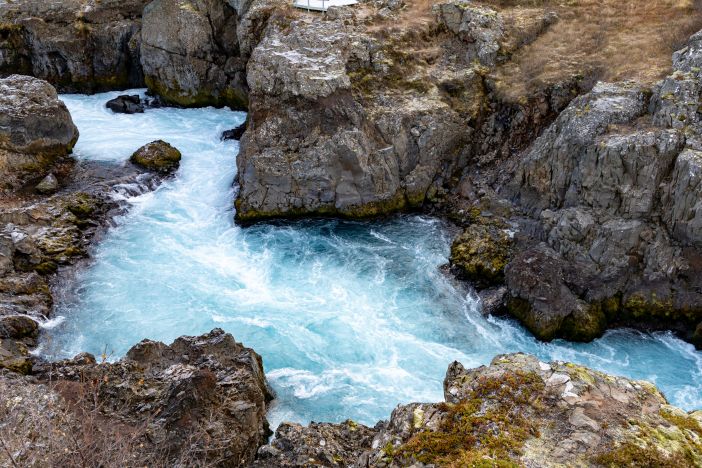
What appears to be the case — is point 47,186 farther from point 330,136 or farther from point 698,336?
point 698,336

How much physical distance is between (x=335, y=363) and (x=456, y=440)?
35.2 ft

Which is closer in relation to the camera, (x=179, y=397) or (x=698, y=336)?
(x=179, y=397)

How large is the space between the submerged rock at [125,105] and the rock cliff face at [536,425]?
33148mm

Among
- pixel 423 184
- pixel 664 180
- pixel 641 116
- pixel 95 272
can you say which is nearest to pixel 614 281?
pixel 664 180

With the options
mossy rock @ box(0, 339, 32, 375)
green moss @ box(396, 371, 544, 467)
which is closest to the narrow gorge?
green moss @ box(396, 371, 544, 467)

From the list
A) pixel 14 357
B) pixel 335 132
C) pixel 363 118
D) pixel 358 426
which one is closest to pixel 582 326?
pixel 358 426

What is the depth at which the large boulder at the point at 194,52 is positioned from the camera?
3916 centimetres

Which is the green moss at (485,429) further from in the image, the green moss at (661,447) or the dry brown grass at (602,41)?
the dry brown grass at (602,41)

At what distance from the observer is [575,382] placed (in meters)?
11.9

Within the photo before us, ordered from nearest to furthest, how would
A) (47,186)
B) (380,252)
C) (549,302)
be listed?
(549,302)
(380,252)
(47,186)

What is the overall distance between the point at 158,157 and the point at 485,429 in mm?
27623

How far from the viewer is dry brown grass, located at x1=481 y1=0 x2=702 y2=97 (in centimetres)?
2803

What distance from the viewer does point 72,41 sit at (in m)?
41.2

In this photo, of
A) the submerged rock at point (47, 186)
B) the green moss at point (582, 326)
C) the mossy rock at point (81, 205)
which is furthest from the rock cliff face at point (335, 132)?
the green moss at point (582, 326)
